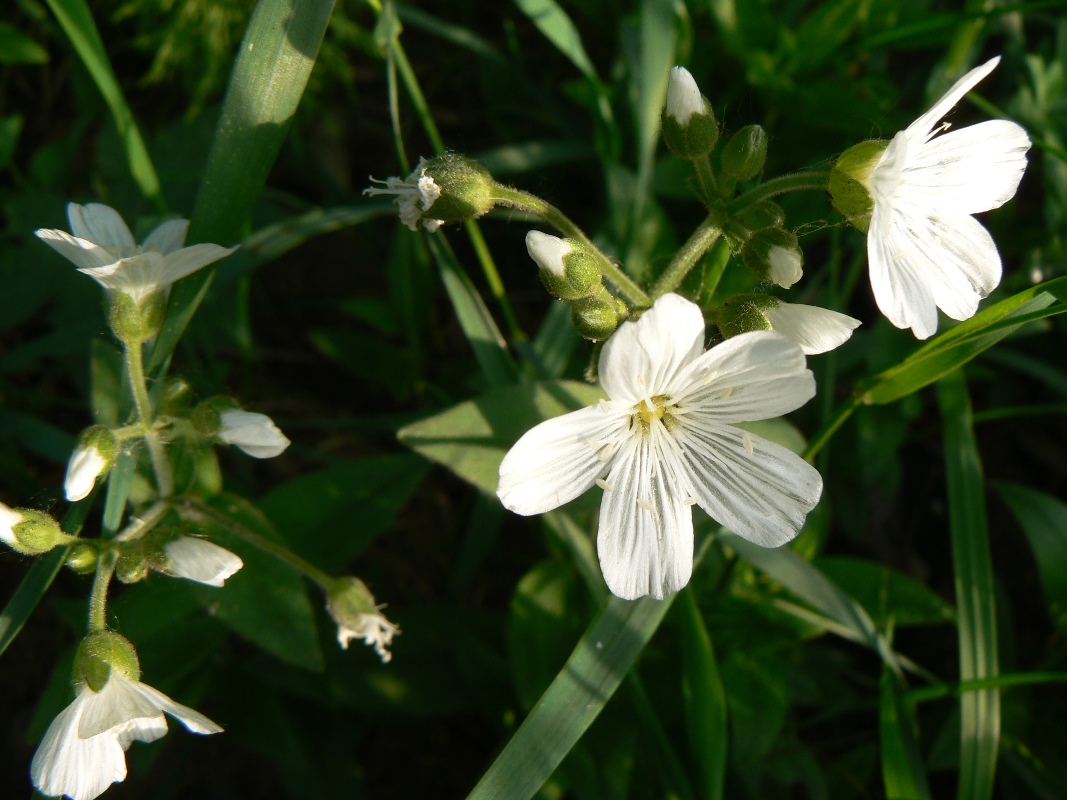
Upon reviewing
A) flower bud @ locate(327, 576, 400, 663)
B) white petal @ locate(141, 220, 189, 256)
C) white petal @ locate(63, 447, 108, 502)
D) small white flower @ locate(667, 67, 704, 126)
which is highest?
small white flower @ locate(667, 67, 704, 126)

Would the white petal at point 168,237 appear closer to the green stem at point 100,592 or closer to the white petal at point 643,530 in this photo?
the green stem at point 100,592

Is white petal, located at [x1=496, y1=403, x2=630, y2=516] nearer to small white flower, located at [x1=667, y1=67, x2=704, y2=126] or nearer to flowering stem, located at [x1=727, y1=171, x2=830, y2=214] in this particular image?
flowering stem, located at [x1=727, y1=171, x2=830, y2=214]

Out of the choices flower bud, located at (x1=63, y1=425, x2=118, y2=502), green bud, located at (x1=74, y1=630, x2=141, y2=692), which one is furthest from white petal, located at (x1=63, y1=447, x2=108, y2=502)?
green bud, located at (x1=74, y1=630, x2=141, y2=692)

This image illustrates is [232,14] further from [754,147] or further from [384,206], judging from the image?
[754,147]

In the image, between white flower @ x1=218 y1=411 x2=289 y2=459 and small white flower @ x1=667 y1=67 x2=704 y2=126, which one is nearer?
small white flower @ x1=667 y1=67 x2=704 y2=126

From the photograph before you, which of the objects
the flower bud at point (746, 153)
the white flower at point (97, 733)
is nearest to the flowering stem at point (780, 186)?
the flower bud at point (746, 153)

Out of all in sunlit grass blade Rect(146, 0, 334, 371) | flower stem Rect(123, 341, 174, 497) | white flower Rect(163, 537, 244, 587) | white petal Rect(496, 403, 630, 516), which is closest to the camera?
white petal Rect(496, 403, 630, 516)

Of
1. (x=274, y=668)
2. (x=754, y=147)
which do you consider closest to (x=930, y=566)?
(x=754, y=147)
